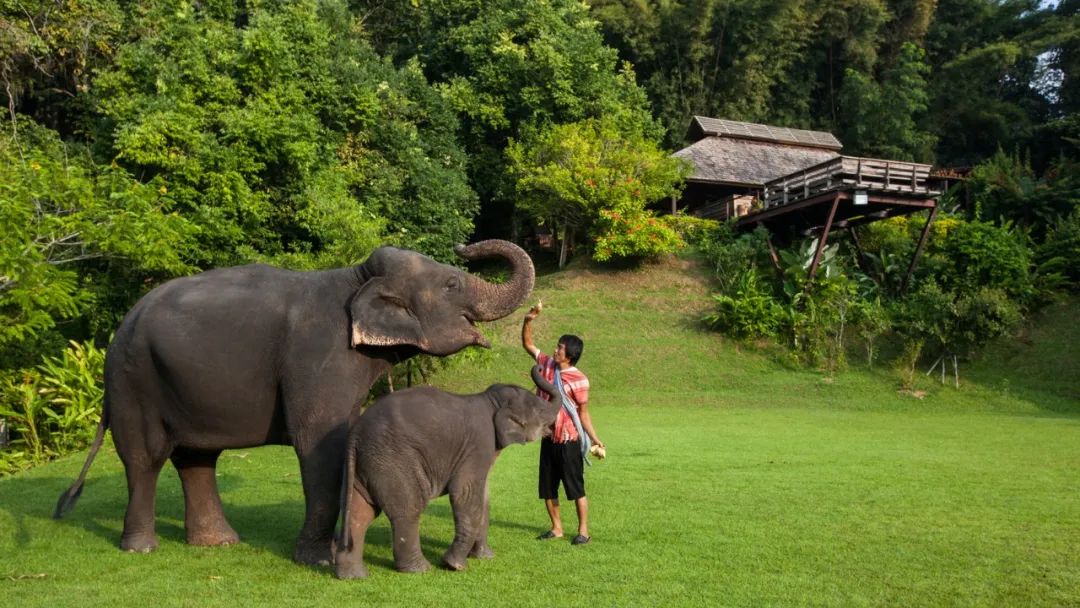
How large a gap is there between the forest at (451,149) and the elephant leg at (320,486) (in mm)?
6835

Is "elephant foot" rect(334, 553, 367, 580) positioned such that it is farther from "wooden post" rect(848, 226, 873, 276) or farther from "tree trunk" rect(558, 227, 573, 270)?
"tree trunk" rect(558, 227, 573, 270)

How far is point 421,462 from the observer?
5.82 meters

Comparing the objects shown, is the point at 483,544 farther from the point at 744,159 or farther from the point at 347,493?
the point at 744,159

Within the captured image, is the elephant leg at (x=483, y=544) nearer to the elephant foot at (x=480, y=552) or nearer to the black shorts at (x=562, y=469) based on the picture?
the elephant foot at (x=480, y=552)

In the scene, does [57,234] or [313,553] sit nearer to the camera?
[313,553]

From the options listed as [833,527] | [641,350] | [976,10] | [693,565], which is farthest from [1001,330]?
[976,10]

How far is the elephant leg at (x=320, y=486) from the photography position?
606 cm

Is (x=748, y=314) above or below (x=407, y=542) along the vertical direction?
above

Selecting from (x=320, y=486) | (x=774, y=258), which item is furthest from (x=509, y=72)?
(x=320, y=486)

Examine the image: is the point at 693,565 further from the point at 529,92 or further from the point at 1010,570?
the point at 529,92

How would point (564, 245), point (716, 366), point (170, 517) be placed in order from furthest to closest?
point (564, 245)
point (716, 366)
point (170, 517)

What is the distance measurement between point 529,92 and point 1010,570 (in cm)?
2862

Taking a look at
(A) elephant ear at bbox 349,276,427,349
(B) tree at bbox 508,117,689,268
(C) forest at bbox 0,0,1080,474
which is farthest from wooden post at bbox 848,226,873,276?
(A) elephant ear at bbox 349,276,427,349

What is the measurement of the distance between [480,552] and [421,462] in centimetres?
96
